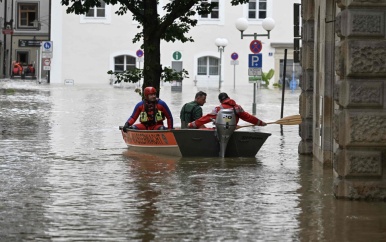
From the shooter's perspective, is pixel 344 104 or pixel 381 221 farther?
pixel 344 104

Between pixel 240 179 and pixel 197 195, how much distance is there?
8.59 ft

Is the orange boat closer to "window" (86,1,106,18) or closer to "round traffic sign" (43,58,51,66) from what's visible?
"round traffic sign" (43,58,51,66)

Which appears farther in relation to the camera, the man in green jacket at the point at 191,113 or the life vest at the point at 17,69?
the life vest at the point at 17,69

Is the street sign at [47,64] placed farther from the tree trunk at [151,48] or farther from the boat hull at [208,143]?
the boat hull at [208,143]

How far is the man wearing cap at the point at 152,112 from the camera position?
2367 cm

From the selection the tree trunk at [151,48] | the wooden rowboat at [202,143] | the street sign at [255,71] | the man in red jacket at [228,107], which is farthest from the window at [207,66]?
the man in red jacket at [228,107]

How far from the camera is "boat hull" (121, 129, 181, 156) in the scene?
22.7 metres

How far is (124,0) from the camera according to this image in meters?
31.7

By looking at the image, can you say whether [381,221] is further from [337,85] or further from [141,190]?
[141,190]

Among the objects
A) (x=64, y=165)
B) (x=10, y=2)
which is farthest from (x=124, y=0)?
A: (x=10, y=2)

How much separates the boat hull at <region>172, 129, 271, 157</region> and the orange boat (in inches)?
7.5

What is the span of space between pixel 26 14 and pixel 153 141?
90.0 m

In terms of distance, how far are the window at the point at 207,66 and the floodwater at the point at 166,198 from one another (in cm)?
6355

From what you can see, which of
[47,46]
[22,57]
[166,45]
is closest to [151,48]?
[47,46]
